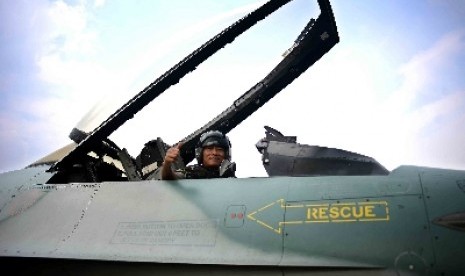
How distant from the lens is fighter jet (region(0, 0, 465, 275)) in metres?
2.10

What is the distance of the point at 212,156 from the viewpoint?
3.72m

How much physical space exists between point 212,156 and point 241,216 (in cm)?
126

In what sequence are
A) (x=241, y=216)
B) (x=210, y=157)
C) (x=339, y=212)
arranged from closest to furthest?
(x=339, y=212), (x=241, y=216), (x=210, y=157)

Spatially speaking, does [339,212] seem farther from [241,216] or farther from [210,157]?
[210,157]

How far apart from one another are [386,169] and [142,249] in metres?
1.78

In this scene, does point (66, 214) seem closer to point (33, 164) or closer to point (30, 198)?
point (30, 198)

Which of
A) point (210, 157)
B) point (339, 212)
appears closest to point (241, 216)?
point (339, 212)

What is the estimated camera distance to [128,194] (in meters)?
3.05

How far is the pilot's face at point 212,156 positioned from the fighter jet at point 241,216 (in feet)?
1.98

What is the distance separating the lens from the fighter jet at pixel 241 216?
2096 mm

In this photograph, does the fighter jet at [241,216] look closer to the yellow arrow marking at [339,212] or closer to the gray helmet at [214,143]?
the yellow arrow marking at [339,212]

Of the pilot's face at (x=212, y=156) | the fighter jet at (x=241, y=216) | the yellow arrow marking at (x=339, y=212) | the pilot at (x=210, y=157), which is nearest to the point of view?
the fighter jet at (x=241, y=216)

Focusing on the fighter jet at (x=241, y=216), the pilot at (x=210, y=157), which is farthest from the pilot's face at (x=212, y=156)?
the fighter jet at (x=241, y=216)

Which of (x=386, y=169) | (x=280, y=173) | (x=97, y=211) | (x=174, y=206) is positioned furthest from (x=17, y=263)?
(x=386, y=169)
